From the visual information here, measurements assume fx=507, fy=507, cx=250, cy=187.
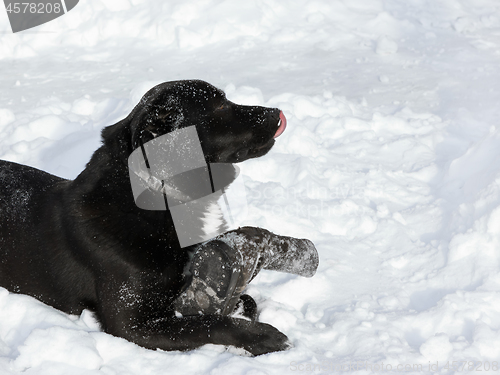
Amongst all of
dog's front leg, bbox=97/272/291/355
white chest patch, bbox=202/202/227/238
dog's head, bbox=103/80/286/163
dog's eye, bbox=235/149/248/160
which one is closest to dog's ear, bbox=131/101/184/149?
dog's head, bbox=103/80/286/163

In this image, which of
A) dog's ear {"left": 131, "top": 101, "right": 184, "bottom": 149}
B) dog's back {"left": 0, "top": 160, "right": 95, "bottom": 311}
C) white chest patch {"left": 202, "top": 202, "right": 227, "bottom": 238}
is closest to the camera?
dog's ear {"left": 131, "top": 101, "right": 184, "bottom": 149}

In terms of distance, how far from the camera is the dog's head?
257cm

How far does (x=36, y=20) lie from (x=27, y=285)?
5841mm

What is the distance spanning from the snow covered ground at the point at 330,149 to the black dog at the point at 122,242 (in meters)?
0.11

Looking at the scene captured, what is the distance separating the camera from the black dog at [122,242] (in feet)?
8.14

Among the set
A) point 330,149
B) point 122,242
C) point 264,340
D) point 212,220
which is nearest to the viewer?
point 264,340

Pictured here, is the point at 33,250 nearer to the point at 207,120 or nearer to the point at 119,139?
the point at 119,139

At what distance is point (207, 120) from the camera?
2.78 m

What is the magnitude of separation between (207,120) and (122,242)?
0.80 m

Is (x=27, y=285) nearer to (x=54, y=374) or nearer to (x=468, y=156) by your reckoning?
(x=54, y=374)

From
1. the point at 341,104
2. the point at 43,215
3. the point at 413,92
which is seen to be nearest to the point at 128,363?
the point at 43,215

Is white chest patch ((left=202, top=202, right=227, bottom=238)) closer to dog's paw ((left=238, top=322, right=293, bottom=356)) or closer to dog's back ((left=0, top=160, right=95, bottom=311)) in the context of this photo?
dog's paw ((left=238, top=322, right=293, bottom=356))

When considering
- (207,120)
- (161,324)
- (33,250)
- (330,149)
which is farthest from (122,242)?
(330,149)

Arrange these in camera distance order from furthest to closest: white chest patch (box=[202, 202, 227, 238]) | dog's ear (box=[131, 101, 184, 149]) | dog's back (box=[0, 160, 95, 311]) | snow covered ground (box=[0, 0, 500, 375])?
1. white chest patch (box=[202, 202, 227, 238])
2. dog's back (box=[0, 160, 95, 311])
3. dog's ear (box=[131, 101, 184, 149])
4. snow covered ground (box=[0, 0, 500, 375])
